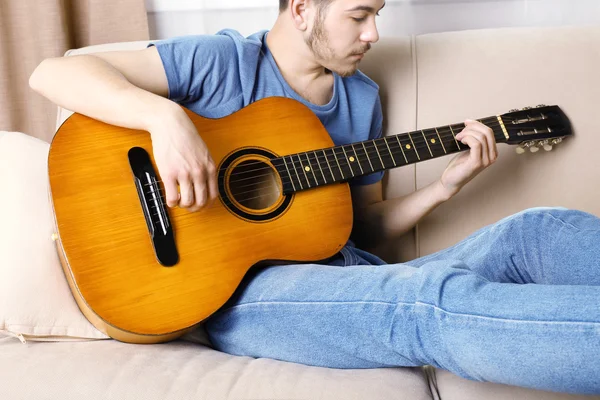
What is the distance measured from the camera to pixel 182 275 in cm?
110

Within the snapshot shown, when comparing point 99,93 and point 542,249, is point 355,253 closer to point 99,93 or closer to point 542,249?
point 542,249

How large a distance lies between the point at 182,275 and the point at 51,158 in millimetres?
300

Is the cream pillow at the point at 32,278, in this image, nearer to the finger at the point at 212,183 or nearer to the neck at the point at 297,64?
the finger at the point at 212,183

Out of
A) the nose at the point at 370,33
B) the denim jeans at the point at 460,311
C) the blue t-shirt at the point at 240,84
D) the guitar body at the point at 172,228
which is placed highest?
the nose at the point at 370,33

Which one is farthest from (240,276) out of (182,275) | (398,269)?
(398,269)

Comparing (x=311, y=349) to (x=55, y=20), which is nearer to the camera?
(x=311, y=349)

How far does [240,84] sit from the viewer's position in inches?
54.3

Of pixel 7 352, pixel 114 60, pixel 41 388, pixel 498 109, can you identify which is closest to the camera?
pixel 41 388

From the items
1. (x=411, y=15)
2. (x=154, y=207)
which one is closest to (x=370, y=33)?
(x=154, y=207)

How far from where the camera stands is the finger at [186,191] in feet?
3.59

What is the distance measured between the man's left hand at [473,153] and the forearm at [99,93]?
23.8 inches

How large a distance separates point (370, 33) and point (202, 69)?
355 mm

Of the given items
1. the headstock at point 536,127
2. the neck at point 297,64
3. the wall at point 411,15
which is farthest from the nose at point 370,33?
the wall at point 411,15

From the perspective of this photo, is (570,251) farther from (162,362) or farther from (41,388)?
(41,388)
